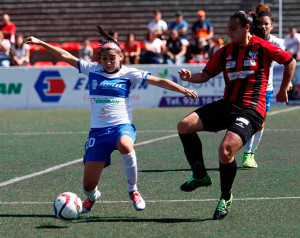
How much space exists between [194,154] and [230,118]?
529 millimetres

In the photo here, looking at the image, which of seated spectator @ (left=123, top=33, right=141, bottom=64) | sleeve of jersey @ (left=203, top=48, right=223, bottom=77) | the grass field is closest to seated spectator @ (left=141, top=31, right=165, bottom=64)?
seated spectator @ (left=123, top=33, right=141, bottom=64)

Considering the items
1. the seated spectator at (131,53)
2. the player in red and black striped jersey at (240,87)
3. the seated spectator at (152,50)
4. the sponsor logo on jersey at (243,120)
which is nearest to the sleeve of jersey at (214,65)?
the player in red and black striped jersey at (240,87)

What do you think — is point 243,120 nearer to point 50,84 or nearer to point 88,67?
point 88,67

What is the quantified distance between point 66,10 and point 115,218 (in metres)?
20.5

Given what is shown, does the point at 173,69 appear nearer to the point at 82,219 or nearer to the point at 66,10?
the point at 66,10

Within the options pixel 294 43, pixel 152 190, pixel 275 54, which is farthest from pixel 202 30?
pixel 275 54

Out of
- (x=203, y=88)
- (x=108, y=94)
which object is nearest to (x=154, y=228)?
(x=108, y=94)

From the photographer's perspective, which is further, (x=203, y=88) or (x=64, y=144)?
(x=203, y=88)

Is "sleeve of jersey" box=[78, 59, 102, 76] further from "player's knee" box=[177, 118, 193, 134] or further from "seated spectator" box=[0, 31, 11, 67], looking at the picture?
"seated spectator" box=[0, 31, 11, 67]

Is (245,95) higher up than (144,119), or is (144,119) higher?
(245,95)

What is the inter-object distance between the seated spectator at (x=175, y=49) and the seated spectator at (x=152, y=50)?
213 millimetres

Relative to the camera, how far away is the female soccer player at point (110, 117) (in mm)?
6035

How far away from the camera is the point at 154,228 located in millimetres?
5523

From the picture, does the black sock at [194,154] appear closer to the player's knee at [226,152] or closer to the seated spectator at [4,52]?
the player's knee at [226,152]
